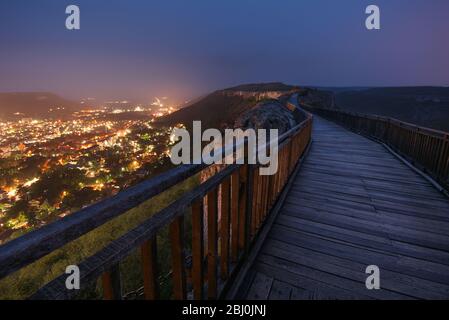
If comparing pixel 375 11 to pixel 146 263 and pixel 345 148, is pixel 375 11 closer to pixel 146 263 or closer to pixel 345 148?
pixel 345 148

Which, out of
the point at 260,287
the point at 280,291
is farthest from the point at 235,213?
the point at 280,291

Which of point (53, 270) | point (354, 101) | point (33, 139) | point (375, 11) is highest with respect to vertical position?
point (354, 101)

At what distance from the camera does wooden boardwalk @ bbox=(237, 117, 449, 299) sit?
8.66 feet

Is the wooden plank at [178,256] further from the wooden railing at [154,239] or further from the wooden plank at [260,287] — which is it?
the wooden plank at [260,287]

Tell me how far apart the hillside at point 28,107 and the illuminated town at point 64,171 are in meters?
71.0

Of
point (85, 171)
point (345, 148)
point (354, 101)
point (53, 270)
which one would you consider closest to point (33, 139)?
point (85, 171)

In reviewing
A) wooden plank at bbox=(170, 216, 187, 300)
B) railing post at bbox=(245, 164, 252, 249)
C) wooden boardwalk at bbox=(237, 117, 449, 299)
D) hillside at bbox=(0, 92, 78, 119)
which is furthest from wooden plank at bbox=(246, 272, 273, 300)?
hillside at bbox=(0, 92, 78, 119)

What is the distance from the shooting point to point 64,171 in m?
42.9

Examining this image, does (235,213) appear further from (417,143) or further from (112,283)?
(417,143)

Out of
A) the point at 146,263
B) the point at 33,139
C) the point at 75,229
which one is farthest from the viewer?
the point at 33,139

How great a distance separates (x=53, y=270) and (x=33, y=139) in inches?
2954

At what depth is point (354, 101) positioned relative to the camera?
111 m
